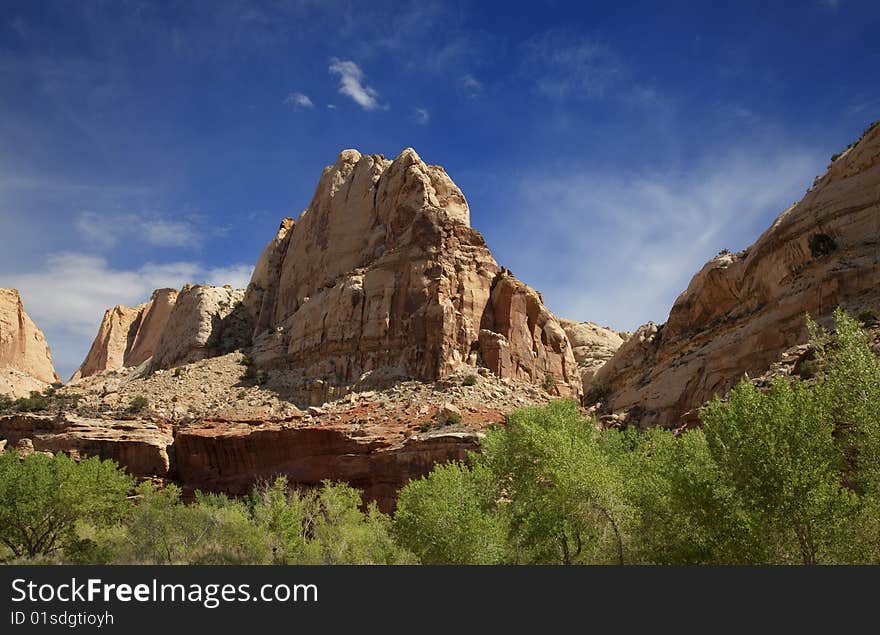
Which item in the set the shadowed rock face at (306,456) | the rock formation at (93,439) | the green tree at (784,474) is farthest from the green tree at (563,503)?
the rock formation at (93,439)

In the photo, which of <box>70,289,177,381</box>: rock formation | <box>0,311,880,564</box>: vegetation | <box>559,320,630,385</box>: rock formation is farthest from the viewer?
<box>70,289,177,381</box>: rock formation

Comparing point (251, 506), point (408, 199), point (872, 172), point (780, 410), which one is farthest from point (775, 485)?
point (408, 199)

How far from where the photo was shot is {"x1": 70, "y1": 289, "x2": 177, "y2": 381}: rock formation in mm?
128750

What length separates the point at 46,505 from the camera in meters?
35.0

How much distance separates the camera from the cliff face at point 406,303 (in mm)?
61125

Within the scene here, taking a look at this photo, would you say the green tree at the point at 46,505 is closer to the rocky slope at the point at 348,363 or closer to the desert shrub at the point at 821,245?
the rocky slope at the point at 348,363

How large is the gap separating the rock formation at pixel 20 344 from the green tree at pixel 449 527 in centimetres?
10253

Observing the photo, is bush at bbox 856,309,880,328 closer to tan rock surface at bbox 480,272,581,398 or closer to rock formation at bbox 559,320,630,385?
tan rock surface at bbox 480,272,581,398

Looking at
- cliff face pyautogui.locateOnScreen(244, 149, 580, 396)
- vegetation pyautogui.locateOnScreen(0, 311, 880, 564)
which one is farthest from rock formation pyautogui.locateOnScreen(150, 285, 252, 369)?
vegetation pyautogui.locateOnScreen(0, 311, 880, 564)

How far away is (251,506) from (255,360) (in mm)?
28574

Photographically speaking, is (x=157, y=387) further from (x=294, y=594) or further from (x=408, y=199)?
(x=294, y=594)

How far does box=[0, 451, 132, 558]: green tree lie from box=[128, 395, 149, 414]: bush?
62.0 ft

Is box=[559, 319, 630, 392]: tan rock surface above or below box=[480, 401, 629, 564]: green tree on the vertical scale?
above

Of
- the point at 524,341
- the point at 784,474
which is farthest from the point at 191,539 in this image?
the point at 524,341
